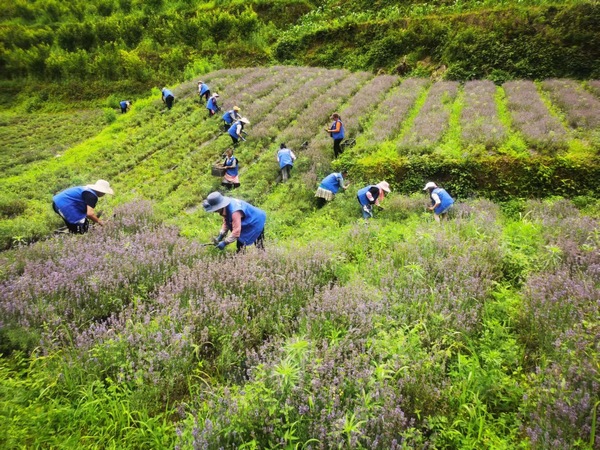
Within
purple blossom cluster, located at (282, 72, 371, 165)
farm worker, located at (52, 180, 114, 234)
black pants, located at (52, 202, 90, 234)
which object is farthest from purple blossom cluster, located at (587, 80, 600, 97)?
black pants, located at (52, 202, 90, 234)

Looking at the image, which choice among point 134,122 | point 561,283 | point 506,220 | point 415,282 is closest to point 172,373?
point 415,282

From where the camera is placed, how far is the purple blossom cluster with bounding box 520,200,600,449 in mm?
2477

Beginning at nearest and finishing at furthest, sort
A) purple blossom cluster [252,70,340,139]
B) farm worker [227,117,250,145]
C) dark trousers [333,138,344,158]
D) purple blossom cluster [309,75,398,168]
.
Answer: dark trousers [333,138,344,158] < purple blossom cluster [309,75,398,168] < farm worker [227,117,250,145] < purple blossom cluster [252,70,340,139]

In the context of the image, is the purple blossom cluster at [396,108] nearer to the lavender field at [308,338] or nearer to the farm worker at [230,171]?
the farm worker at [230,171]

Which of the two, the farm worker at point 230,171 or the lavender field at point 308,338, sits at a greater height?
the lavender field at point 308,338

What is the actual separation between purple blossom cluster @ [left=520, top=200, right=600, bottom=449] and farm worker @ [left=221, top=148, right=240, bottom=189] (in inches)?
351

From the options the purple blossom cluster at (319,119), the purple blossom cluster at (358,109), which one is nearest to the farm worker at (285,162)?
the purple blossom cluster at (319,119)

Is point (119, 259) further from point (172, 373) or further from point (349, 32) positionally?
point (349, 32)

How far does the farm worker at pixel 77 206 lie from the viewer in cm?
703

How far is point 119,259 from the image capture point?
16.2ft

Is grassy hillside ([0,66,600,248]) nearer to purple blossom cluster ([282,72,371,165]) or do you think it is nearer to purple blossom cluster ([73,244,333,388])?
purple blossom cluster ([282,72,371,165])

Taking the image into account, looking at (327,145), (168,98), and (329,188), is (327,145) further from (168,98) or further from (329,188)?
(168,98)

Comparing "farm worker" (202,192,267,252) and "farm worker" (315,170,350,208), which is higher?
"farm worker" (202,192,267,252)

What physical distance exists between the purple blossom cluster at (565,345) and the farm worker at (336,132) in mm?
8264
